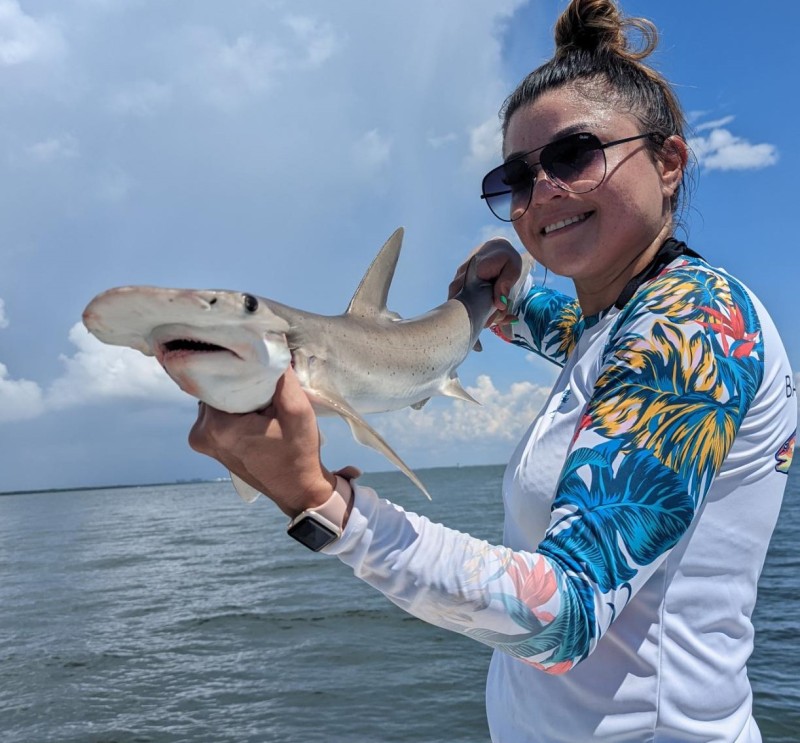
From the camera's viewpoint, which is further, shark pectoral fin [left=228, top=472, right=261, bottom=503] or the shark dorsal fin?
the shark dorsal fin

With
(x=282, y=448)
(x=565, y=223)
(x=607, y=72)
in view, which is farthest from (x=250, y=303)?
(x=607, y=72)

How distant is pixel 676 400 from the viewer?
1.33m

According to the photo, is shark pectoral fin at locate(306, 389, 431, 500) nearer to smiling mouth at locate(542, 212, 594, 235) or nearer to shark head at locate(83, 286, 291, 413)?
shark head at locate(83, 286, 291, 413)

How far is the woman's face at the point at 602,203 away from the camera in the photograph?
1.95 m

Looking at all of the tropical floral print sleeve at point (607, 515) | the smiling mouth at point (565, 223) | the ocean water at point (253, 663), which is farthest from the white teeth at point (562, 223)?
the ocean water at point (253, 663)

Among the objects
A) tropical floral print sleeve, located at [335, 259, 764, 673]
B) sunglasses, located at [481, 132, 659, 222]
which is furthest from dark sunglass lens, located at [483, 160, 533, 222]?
tropical floral print sleeve, located at [335, 259, 764, 673]

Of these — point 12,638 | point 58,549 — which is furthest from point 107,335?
point 58,549

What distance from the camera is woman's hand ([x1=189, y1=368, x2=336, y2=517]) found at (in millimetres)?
1449

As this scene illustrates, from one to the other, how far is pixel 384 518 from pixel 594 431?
0.46m

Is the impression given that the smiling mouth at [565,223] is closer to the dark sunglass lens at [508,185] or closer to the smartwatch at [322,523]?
the dark sunglass lens at [508,185]

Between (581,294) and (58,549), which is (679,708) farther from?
(58,549)

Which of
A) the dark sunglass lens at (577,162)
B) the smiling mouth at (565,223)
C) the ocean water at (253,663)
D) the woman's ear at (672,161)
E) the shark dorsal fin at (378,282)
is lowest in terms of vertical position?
the ocean water at (253,663)

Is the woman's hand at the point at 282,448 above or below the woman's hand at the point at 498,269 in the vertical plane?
below

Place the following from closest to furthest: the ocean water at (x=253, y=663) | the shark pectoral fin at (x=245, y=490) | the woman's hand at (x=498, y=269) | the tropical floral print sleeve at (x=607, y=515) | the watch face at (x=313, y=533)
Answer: the tropical floral print sleeve at (x=607, y=515) → the watch face at (x=313, y=533) → the shark pectoral fin at (x=245, y=490) → the woman's hand at (x=498, y=269) → the ocean water at (x=253, y=663)
